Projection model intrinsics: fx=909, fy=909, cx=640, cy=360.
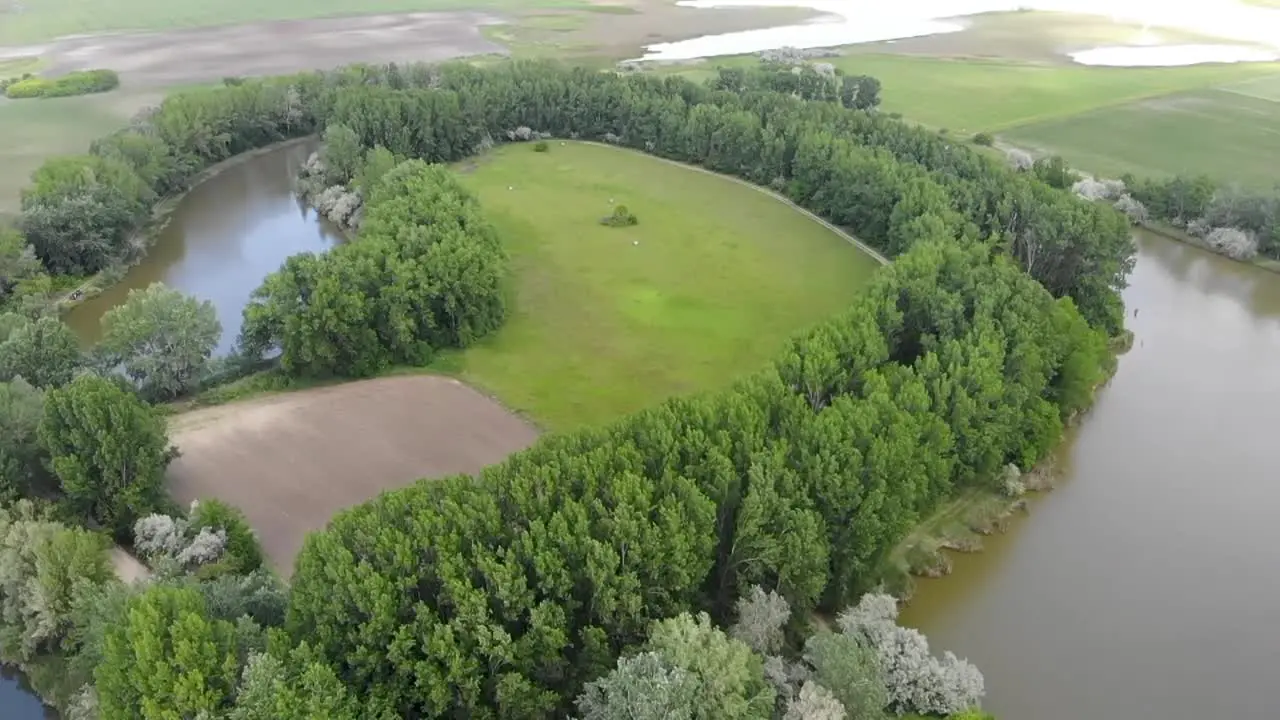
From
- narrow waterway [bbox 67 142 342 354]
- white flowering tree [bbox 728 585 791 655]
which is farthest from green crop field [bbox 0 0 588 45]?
white flowering tree [bbox 728 585 791 655]

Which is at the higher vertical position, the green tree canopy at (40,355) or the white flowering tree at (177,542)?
the green tree canopy at (40,355)

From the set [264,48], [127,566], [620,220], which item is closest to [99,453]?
[127,566]

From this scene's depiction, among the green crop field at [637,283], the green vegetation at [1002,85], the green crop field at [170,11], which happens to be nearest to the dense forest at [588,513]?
the green crop field at [637,283]

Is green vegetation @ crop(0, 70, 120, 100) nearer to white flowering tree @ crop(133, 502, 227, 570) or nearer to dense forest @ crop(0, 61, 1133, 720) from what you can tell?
dense forest @ crop(0, 61, 1133, 720)

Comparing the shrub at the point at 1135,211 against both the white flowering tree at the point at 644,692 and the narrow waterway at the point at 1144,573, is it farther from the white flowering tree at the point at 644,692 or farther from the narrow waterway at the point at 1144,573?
the white flowering tree at the point at 644,692

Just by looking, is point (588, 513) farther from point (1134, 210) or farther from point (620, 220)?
point (1134, 210)
